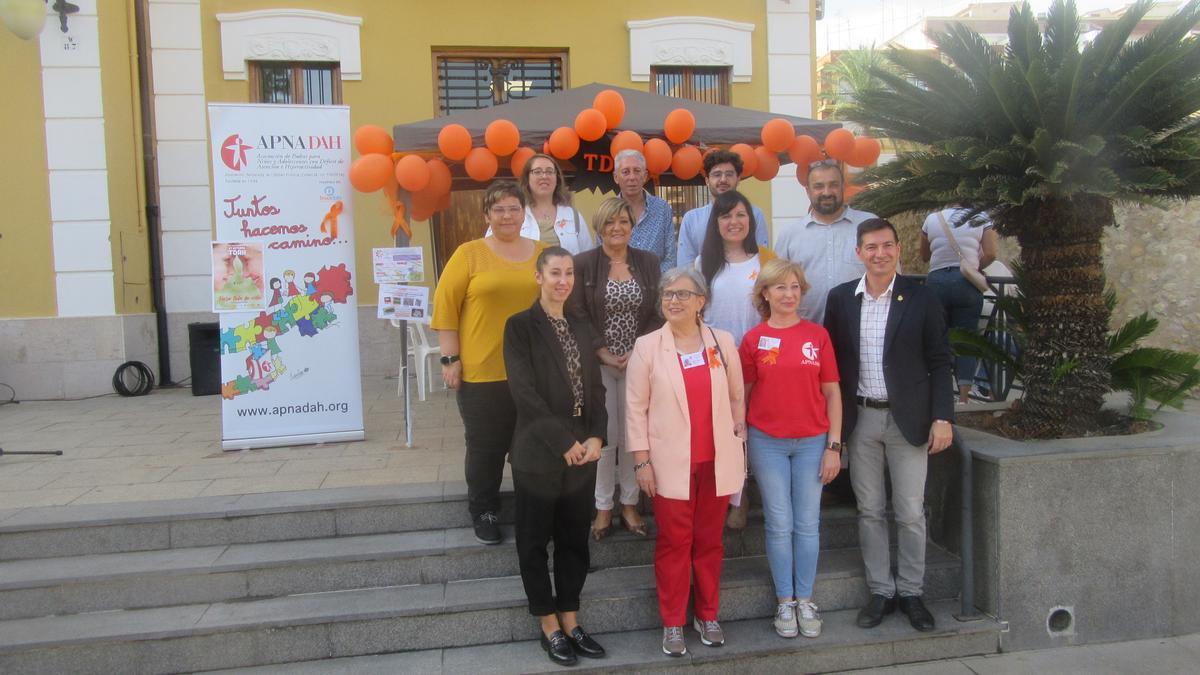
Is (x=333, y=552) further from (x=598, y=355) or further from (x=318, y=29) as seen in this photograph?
(x=318, y=29)

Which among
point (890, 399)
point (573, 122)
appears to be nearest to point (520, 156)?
point (573, 122)

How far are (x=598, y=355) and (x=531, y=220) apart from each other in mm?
1043

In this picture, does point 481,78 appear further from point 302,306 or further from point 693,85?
point 302,306

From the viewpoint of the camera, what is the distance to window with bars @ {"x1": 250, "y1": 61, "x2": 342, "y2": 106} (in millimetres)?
8883

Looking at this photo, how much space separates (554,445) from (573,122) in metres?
3.31

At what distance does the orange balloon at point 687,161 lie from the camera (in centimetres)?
590

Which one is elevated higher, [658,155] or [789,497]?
[658,155]

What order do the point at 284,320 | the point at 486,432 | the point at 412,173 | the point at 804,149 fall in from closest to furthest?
the point at 486,432 → the point at 412,173 → the point at 284,320 → the point at 804,149

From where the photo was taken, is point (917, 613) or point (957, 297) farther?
point (957, 297)

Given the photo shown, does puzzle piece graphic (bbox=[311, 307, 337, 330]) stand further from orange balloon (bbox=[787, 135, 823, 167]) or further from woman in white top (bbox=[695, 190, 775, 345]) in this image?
orange balloon (bbox=[787, 135, 823, 167])

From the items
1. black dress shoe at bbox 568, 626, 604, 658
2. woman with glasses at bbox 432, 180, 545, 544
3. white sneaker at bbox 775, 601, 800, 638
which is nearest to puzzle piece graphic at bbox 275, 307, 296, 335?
woman with glasses at bbox 432, 180, 545, 544

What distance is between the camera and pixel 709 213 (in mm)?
4043

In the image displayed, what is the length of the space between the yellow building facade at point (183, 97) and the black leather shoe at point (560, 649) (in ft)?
20.7

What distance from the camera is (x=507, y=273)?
3830mm
